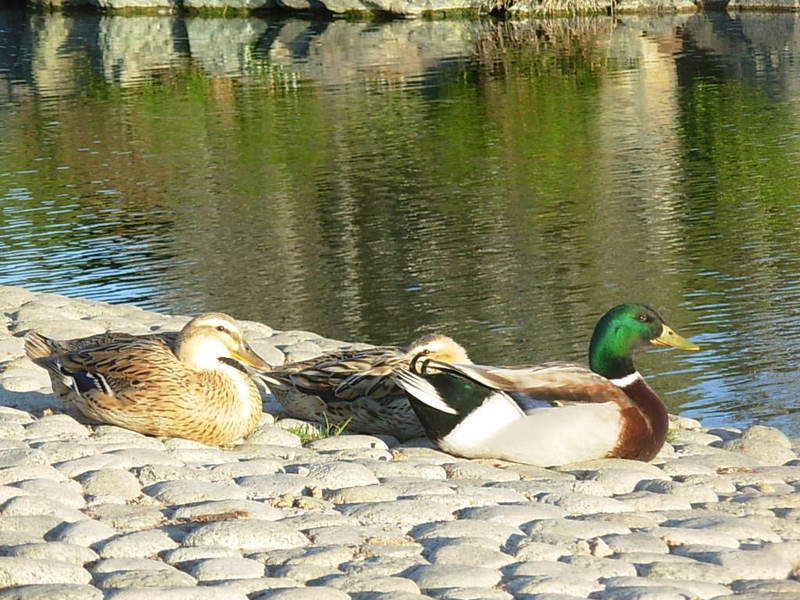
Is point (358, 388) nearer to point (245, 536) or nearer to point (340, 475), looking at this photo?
point (340, 475)

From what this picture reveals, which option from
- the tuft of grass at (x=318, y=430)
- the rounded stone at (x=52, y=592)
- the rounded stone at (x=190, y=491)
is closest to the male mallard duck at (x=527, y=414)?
the tuft of grass at (x=318, y=430)

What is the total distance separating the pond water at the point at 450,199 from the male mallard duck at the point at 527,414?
2.44m

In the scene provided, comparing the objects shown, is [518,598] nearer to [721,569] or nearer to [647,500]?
[721,569]

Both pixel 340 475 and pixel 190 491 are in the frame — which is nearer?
pixel 190 491

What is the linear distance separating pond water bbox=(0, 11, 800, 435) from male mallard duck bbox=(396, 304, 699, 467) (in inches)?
96.1

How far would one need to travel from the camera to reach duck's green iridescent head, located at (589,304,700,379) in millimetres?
7277

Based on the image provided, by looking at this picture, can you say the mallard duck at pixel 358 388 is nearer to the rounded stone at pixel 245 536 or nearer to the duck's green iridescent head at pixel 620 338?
the duck's green iridescent head at pixel 620 338

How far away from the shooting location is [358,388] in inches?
285

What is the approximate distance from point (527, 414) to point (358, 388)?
3.47 ft

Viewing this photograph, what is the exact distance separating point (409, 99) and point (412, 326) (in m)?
15.4

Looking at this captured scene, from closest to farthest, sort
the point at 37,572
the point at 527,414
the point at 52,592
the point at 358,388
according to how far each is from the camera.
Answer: the point at 52,592, the point at 37,572, the point at 527,414, the point at 358,388

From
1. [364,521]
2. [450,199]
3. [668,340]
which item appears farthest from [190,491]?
[450,199]

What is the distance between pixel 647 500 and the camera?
5973 millimetres

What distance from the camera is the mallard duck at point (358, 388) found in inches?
282
